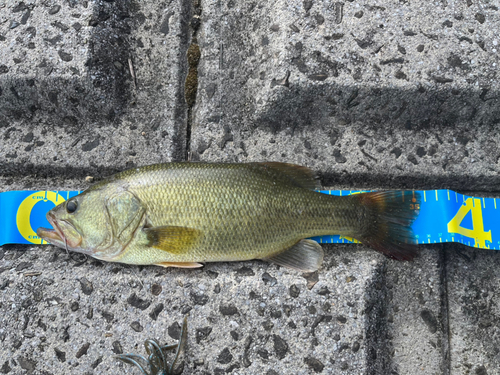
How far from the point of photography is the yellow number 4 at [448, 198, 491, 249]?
2.27 meters

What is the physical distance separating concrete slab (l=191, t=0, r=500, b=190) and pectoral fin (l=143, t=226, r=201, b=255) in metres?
0.61

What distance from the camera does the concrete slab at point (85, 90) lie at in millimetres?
2379

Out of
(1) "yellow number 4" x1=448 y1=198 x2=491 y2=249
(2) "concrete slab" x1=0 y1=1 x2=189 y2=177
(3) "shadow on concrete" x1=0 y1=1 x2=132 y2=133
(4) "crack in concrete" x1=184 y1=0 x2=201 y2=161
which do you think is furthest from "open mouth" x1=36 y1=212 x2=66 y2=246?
(1) "yellow number 4" x1=448 y1=198 x2=491 y2=249

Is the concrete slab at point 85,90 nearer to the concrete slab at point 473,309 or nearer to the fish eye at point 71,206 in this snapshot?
the fish eye at point 71,206

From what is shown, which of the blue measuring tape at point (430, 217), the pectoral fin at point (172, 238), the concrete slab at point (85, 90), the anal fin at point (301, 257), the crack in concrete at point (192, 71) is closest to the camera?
the pectoral fin at point (172, 238)

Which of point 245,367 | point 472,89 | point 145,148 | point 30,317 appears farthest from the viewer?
point 145,148

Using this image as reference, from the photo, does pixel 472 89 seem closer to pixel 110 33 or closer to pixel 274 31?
pixel 274 31

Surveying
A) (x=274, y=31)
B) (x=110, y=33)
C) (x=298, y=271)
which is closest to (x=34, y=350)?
(x=298, y=271)

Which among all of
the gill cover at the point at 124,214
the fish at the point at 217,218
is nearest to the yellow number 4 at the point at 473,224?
the fish at the point at 217,218

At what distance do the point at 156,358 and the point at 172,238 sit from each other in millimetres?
653

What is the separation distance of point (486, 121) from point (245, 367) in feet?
7.33

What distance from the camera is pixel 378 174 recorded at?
93.7 inches

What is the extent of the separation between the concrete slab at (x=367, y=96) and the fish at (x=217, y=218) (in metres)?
0.31

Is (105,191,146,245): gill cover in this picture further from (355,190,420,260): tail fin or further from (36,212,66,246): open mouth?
(355,190,420,260): tail fin
